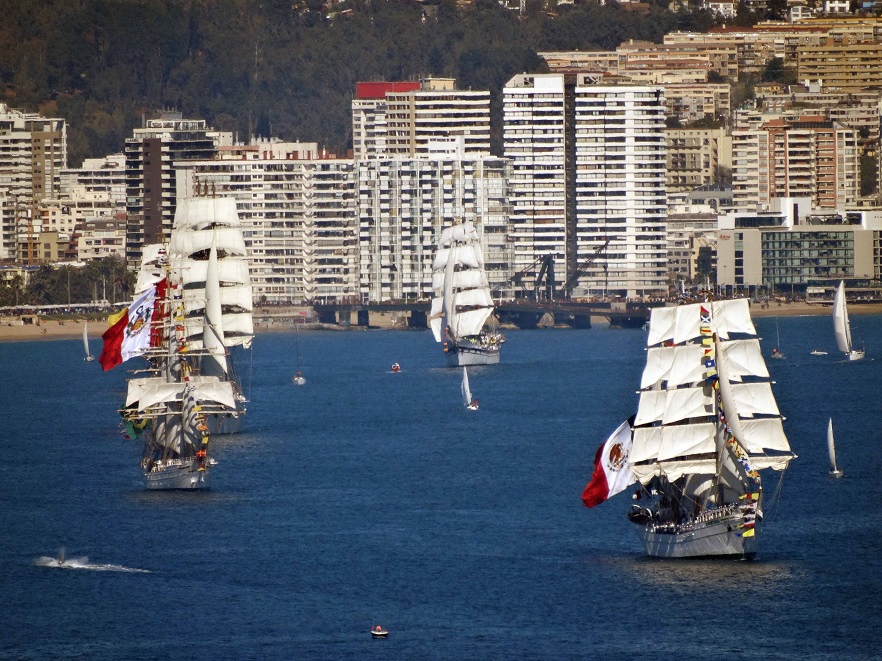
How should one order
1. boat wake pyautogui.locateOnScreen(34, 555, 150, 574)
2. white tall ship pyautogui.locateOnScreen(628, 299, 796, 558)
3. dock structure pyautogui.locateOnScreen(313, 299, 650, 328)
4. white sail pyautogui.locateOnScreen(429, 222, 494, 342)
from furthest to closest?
dock structure pyautogui.locateOnScreen(313, 299, 650, 328), white sail pyautogui.locateOnScreen(429, 222, 494, 342), boat wake pyautogui.locateOnScreen(34, 555, 150, 574), white tall ship pyautogui.locateOnScreen(628, 299, 796, 558)

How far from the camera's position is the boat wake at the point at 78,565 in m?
60.4

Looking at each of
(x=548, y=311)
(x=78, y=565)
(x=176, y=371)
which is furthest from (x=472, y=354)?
(x=78, y=565)

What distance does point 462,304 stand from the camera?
146 meters

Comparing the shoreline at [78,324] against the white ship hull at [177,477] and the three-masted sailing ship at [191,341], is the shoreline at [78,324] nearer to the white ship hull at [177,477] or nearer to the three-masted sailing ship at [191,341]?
the three-masted sailing ship at [191,341]

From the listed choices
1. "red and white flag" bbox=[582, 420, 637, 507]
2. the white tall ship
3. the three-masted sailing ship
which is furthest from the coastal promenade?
"red and white flag" bbox=[582, 420, 637, 507]

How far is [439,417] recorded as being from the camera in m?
103

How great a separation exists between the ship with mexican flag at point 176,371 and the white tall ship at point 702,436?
1972 cm

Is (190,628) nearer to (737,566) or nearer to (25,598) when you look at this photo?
(25,598)

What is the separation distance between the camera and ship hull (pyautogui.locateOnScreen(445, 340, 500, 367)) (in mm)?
140625

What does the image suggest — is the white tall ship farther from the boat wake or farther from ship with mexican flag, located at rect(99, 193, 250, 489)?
ship with mexican flag, located at rect(99, 193, 250, 489)

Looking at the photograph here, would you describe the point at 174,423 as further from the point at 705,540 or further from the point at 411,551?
the point at 705,540

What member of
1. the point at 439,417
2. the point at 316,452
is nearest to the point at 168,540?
the point at 316,452

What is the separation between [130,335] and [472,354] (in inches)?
2302

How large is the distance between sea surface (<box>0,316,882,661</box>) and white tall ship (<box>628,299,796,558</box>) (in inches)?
40.8
